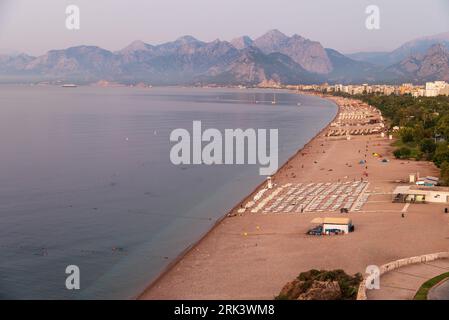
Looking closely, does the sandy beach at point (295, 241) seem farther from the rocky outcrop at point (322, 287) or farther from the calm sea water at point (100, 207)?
the calm sea water at point (100, 207)

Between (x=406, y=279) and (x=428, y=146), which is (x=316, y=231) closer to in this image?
(x=406, y=279)

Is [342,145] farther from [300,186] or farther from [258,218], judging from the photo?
[258,218]

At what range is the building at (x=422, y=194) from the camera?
1341 centimetres

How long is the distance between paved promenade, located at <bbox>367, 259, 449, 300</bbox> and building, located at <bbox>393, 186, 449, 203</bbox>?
17.7 feet

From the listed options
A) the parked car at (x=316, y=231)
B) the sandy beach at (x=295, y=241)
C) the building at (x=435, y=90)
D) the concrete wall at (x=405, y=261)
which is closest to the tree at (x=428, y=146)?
the sandy beach at (x=295, y=241)

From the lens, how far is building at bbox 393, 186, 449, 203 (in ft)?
44.0

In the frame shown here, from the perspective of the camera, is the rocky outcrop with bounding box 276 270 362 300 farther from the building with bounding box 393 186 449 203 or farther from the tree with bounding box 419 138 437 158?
the tree with bounding box 419 138 437 158

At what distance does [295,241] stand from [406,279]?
11.2 feet

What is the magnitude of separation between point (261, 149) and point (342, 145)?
143 inches

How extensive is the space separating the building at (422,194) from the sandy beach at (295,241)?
0.94 ft

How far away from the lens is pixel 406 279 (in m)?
7.52

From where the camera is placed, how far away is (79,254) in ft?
35.2

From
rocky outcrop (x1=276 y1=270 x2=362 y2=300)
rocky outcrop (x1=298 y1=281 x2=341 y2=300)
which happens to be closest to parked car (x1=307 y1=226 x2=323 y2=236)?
rocky outcrop (x1=276 y1=270 x2=362 y2=300)
